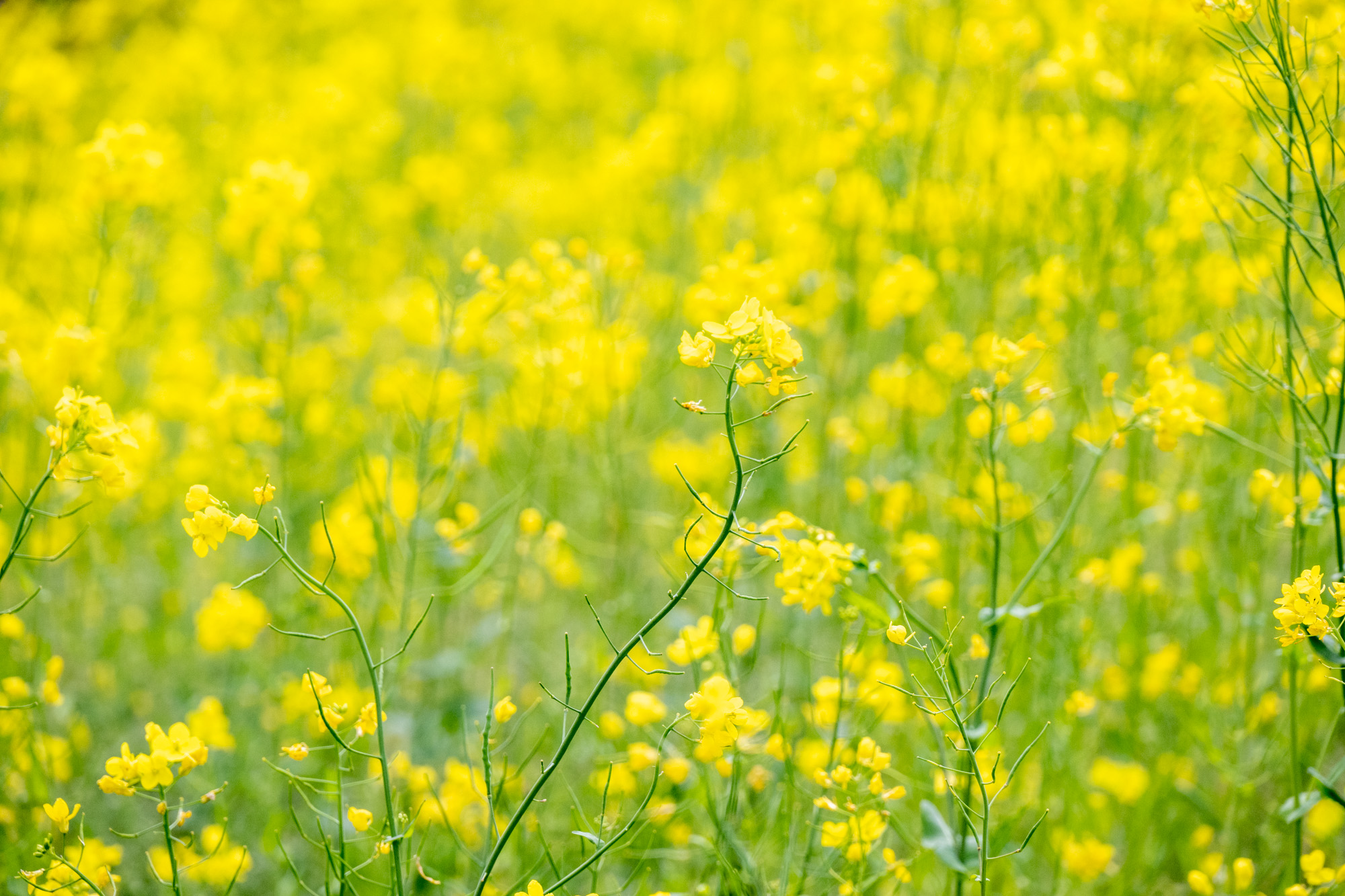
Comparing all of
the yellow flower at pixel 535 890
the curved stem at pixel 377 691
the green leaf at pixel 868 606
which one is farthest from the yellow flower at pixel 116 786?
the green leaf at pixel 868 606

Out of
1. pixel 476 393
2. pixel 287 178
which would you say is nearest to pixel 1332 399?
pixel 476 393

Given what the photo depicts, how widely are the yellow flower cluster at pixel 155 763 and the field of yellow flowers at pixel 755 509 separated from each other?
1 centimetres

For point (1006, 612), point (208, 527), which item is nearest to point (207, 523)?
point (208, 527)

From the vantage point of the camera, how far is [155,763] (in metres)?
1.37

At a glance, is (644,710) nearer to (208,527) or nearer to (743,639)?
(743,639)

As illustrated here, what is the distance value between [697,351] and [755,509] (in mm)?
1468

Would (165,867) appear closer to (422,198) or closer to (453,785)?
(453,785)

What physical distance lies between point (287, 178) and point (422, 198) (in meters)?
1.63

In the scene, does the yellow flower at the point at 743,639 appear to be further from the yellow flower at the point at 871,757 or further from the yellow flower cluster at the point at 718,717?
the yellow flower cluster at the point at 718,717

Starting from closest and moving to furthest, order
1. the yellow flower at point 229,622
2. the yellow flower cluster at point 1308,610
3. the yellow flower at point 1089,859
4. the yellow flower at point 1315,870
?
the yellow flower cluster at point 1308,610 < the yellow flower at point 1315,870 < the yellow flower at point 1089,859 < the yellow flower at point 229,622

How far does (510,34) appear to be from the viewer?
7.13 metres

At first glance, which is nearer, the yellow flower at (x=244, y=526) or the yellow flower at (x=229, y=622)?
the yellow flower at (x=244, y=526)

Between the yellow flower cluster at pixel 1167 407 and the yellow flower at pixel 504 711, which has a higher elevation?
the yellow flower cluster at pixel 1167 407

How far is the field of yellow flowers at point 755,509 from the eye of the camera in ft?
5.38
